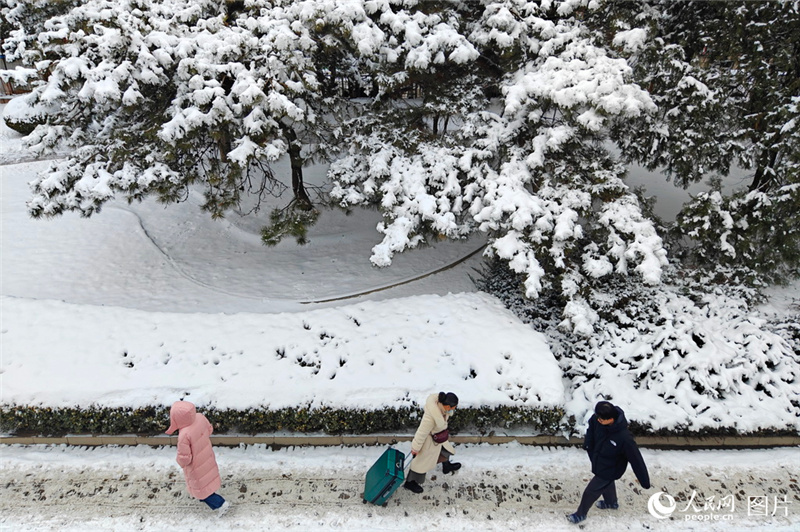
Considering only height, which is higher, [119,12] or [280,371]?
[119,12]

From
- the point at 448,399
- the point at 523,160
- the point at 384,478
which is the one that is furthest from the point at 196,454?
the point at 523,160

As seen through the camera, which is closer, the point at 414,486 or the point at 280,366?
the point at 414,486

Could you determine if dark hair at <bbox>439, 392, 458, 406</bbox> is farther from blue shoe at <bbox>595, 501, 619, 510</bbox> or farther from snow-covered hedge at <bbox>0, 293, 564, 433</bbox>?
blue shoe at <bbox>595, 501, 619, 510</bbox>

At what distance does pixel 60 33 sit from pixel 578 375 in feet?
28.1

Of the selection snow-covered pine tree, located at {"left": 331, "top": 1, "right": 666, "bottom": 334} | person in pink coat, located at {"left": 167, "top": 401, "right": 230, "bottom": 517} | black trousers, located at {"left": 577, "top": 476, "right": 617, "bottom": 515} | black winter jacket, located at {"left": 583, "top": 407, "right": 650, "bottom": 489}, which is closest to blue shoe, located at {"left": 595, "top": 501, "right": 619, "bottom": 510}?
black trousers, located at {"left": 577, "top": 476, "right": 617, "bottom": 515}

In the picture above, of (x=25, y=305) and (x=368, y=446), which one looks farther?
(x=25, y=305)

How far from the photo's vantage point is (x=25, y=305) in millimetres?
6945

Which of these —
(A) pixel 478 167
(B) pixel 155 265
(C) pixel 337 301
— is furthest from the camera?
(B) pixel 155 265

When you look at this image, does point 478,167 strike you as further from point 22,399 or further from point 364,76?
point 22,399

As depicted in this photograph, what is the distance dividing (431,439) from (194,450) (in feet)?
7.34

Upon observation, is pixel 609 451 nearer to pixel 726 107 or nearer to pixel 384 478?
pixel 384 478

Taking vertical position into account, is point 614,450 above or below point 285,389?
above

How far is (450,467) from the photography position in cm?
498

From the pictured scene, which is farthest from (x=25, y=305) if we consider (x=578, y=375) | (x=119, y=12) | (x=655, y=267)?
(x=655, y=267)
